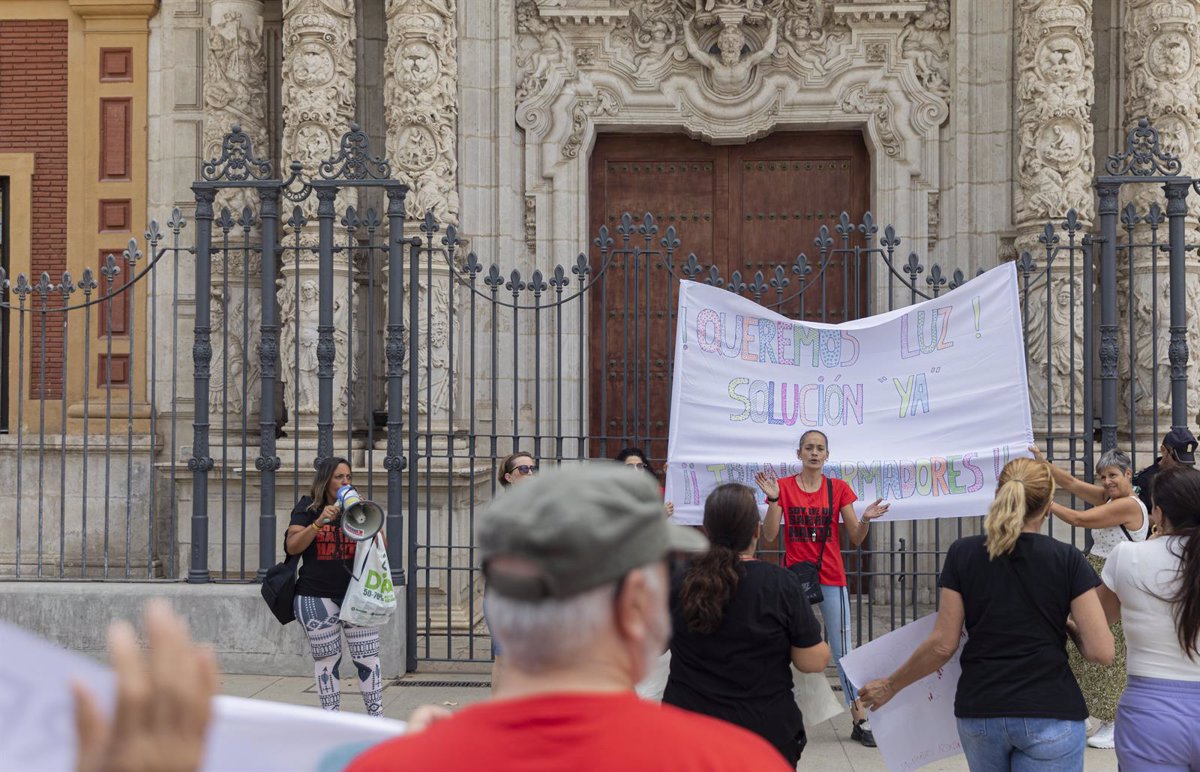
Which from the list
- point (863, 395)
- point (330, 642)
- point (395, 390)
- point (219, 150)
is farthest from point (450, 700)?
point (219, 150)

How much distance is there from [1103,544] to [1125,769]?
10.8ft

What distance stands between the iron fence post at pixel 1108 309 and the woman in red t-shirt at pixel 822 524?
2240 millimetres

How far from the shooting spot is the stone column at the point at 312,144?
1173 cm

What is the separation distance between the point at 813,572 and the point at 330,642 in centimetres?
278

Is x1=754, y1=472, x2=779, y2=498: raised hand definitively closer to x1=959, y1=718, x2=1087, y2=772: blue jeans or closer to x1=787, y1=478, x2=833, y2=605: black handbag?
x1=787, y1=478, x2=833, y2=605: black handbag

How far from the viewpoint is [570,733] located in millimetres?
1892

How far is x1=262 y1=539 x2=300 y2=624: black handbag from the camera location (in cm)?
739

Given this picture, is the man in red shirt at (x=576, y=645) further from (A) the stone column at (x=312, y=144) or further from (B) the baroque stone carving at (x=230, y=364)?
(B) the baroque stone carving at (x=230, y=364)

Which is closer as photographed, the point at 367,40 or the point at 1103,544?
the point at 1103,544

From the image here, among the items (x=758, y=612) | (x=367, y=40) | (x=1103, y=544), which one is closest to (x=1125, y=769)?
(x=758, y=612)

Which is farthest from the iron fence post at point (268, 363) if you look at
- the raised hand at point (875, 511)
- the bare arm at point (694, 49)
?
the bare arm at point (694, 49)

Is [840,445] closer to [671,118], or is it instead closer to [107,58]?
[671,118]

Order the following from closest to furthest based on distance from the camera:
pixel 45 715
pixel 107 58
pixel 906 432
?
pixel 45 715, pixel 906 432, pixel 107 58

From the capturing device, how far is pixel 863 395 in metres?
8.65
